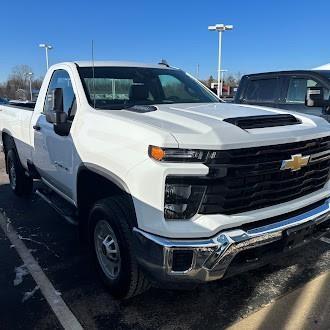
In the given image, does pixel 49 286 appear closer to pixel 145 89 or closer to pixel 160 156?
pixel 160 156

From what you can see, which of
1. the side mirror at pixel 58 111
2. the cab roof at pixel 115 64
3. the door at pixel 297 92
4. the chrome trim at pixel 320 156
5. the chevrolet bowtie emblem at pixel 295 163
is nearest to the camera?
the chevrolet bowtie emblem at pixel 295 163

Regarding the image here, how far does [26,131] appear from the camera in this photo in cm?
538

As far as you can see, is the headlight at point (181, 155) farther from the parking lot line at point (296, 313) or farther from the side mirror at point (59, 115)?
the side mirror at point (59, 115)

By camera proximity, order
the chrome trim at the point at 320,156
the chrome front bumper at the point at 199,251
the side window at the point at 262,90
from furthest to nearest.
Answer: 1. the side window at the point at 262,90
2. the chrome trim at the point at 320,156
3. the chrome front bumper at the point at 199,251

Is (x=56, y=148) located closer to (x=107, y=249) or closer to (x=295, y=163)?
(x=107, y=249)

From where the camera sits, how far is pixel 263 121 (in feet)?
10.3

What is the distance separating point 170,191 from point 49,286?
5.56 ft

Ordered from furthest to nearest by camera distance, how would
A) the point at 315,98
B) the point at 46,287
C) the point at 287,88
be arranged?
the point at 287,88 → the point at 315,98 → the point at 46,287

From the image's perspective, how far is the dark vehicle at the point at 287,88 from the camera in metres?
6.68

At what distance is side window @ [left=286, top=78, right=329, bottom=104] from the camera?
22.7ft

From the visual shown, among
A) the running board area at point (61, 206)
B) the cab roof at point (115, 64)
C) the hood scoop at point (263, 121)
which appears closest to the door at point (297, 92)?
the cab roof at point (115, 64)

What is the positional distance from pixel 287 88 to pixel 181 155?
16.7ft

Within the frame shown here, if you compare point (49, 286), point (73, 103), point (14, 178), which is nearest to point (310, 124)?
point (73, 103)

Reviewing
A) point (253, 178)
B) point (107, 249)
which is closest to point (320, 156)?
point (253, 178)
